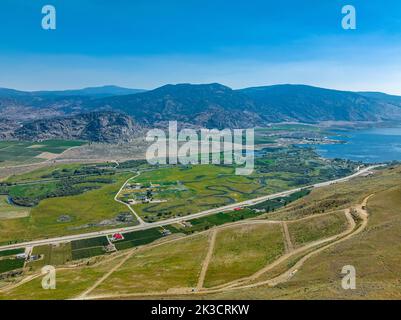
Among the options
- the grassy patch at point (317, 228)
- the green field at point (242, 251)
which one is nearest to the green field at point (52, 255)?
the green field at point (242, 251)

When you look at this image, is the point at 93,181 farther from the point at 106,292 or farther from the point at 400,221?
the point at 400,221

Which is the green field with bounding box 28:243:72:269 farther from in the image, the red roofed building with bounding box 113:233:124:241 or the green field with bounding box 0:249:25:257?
the red roofed building with bounding box 113:233:124:241

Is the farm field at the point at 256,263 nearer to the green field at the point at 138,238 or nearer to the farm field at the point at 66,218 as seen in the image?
the green field at the point at 138,238

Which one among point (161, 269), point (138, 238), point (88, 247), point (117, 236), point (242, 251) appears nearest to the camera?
point (161, 269)

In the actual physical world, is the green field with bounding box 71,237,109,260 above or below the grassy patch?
below

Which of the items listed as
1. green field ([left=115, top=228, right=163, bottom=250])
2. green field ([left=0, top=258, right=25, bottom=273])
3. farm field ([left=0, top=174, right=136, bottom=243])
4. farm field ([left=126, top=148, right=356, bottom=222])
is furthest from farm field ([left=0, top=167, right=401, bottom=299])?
farm field ([left=126, top=148, right=356, bottom=222])

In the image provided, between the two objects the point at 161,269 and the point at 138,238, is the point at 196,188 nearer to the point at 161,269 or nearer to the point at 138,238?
the point at 138,238

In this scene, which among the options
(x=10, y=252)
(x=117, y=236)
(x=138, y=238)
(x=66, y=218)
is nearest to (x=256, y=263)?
(x=138, y=238)
